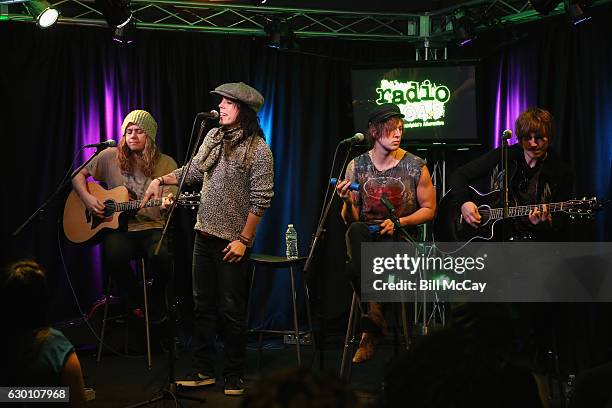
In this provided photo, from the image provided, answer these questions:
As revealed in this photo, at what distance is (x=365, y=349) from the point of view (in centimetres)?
584

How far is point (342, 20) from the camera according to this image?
23.4 ft

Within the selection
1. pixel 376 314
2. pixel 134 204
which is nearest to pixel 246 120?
pixel 134 204

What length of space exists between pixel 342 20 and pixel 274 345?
3049 millimetres

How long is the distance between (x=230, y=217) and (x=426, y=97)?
8.44 feet

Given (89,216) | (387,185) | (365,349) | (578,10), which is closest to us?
(387,185)

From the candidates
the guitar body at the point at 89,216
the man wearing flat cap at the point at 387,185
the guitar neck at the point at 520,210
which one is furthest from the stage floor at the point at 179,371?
the guitar neck at the point at 520,210

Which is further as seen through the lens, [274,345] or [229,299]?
[274,345]

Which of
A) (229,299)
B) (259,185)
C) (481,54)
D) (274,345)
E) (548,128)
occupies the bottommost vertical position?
(274,345)

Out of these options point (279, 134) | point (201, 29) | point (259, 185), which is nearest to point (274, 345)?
point (279, 134)

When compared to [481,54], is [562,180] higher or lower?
lower

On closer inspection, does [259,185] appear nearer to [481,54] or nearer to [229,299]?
[229,299]

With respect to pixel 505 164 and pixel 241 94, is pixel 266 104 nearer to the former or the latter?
pixel 241 94

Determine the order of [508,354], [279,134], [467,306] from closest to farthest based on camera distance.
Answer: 1. [508,354]
2. [467,306]
3. [279,134]

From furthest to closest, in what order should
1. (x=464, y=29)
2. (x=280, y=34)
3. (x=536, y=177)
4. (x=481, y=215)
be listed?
(x=280, y=34) < (x=464, y=29) < (x=481, y=215) < (x=536, y=177)
